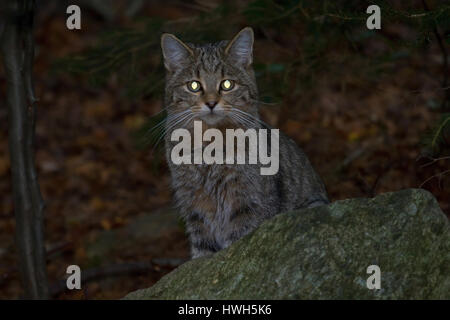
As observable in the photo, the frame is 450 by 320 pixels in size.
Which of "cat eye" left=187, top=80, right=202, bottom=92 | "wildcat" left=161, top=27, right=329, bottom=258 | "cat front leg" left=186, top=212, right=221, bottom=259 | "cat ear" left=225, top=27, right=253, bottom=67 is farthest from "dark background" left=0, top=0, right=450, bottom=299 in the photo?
"cat eye" left=187, top=80, right=202, bottom=92

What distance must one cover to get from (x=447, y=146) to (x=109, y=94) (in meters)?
6.60

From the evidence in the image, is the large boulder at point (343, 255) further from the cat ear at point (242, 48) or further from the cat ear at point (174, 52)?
the cat ear at point (174, 52)

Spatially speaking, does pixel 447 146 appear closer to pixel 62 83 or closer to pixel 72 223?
pixel 72 223

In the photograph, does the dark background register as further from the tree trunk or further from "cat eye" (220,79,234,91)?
"cat eye" (220,79,234,91)

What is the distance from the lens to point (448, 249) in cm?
316

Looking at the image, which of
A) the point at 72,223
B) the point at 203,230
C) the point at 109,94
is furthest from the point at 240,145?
the point at 109,94

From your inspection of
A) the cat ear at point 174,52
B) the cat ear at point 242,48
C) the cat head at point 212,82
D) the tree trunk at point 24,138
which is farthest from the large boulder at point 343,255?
the tree trunk at point 24,138

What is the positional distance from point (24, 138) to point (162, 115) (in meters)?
1.19

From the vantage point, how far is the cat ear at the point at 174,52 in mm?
4387

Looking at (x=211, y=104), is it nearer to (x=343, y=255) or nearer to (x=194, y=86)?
(x=194, y=86)

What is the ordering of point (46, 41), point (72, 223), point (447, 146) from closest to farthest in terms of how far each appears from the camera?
point (447, 146)
point (72, 223)
point (46, 41)

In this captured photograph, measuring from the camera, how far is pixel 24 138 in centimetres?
457

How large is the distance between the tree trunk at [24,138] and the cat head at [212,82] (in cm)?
101

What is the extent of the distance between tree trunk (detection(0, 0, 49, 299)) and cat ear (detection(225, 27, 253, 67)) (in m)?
1.46
